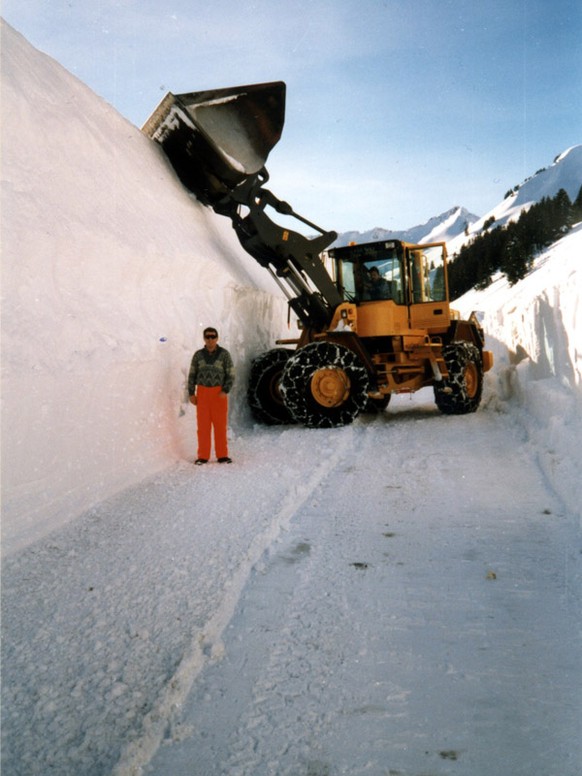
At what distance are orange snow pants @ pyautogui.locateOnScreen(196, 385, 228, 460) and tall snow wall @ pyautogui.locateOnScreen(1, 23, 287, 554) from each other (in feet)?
1.06

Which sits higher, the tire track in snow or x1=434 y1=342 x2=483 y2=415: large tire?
x1=434 y1=342 x2=483 y2=415: large tire

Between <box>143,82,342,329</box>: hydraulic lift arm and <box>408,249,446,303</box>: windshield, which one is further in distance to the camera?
<box>408,249,446,303</box>: windshield

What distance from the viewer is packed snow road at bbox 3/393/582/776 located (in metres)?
1.97

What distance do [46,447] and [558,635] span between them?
3353 millimetres

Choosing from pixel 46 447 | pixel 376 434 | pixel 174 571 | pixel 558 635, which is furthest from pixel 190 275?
pixel 558 635

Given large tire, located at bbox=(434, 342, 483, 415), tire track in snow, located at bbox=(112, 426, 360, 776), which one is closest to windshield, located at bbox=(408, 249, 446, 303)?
large tire, located at bbox=(434, 342, 483, 415)

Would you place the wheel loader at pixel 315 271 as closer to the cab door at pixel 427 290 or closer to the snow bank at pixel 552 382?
the cab door at pixel 427 290

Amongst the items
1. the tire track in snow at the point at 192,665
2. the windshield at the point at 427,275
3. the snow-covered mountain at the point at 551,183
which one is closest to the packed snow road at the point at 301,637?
the tire track in snow at the point at 192,665

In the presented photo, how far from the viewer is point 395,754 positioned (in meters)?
1.92

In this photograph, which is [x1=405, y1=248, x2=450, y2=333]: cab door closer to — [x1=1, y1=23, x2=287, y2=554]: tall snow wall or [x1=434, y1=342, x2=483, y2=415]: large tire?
[x1=434, y1=342, x2=483, y2=415]: large tire

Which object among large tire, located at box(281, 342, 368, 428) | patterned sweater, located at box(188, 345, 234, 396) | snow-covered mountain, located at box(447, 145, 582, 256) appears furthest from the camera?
snow-covered mountain, located at box(447, 145, 582, 256)

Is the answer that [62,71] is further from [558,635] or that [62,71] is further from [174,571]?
[558,635]

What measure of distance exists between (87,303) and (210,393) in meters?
1.61

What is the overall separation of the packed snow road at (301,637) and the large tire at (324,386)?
305 cm
